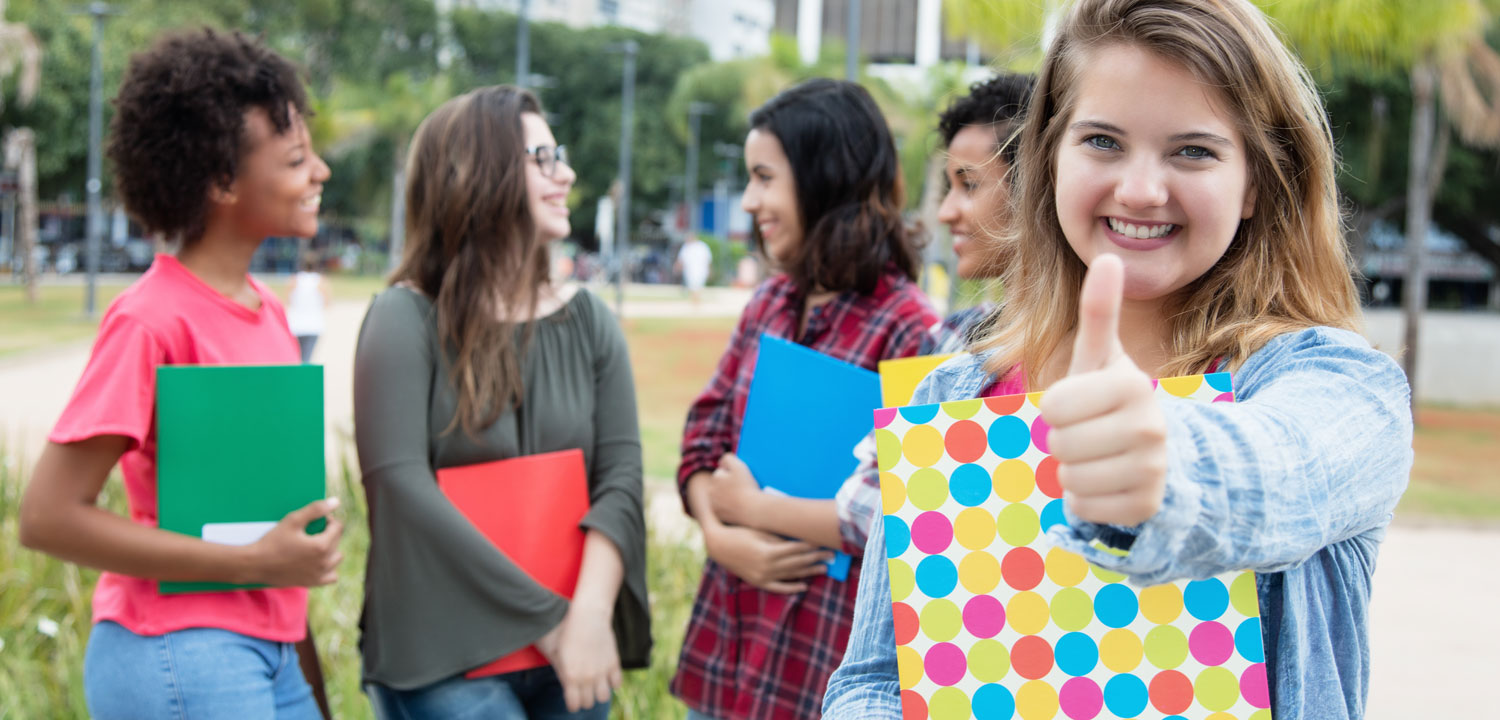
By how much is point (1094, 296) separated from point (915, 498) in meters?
0.30

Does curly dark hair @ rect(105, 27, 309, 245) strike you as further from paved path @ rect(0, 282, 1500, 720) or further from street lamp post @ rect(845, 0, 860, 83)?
street lamp post @ rect(845, 0, 860, 83)

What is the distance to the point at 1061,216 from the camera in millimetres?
1092

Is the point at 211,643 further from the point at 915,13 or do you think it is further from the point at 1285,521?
the point at 915,13

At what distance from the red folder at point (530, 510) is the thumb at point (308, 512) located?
0.19m

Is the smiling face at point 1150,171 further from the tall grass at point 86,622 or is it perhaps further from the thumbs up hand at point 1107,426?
the tall grass at point 86,622

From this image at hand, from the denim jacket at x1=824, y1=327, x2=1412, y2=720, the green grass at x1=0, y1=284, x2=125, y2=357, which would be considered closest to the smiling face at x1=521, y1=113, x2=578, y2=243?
the denim jacket at x1=824, y1=327, x2=1412, y2=720

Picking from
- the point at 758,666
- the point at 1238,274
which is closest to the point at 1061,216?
the point at 1238,274

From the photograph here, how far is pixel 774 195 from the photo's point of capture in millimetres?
2271

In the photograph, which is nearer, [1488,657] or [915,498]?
[915,498]

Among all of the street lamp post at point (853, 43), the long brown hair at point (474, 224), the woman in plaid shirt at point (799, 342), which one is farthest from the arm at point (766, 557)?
the street lamp post at point (853, 43)

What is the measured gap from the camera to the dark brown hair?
220cm

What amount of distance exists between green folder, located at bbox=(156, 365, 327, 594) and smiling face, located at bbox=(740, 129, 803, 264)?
92cm

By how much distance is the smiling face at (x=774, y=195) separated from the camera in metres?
2.27

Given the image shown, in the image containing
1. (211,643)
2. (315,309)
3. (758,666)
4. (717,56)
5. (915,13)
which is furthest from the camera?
(717,56)
